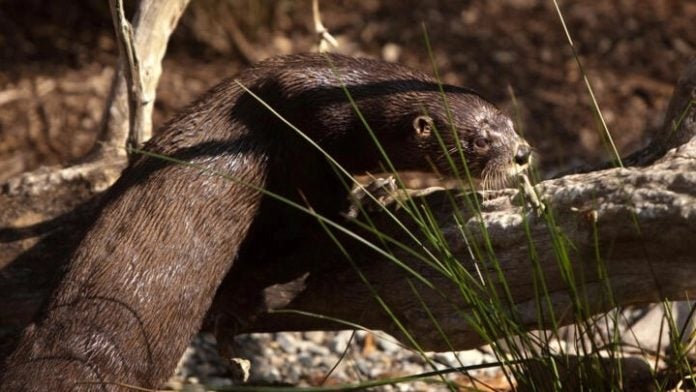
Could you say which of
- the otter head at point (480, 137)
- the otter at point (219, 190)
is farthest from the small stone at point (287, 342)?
the otter head at point (480, 137)

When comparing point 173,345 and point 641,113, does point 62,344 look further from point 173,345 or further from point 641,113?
point 641,113

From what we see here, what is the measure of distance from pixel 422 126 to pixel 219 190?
63cm

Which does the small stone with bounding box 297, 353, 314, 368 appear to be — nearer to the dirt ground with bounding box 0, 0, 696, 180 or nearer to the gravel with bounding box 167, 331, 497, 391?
the gravel with bounding box 167, 331, 497, 391

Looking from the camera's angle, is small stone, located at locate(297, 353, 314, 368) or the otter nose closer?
the otter nose

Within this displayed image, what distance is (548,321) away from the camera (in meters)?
3.02

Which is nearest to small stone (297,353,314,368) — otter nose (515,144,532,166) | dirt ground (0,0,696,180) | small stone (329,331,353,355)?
small stone (329,331,353,355)

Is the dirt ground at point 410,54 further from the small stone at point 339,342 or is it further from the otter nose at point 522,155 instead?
the otter nose at point 522,155

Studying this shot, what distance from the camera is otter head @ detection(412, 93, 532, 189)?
132 inches

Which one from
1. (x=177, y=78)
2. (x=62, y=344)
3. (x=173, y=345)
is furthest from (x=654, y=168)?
(x=177, y=78)

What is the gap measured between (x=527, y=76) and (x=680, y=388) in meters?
3.72

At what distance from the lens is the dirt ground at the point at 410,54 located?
603cm

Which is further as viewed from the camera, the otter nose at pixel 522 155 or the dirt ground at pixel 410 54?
the dirt ground at pixel 410 54

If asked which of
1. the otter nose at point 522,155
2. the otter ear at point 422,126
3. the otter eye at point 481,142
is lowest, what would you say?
the otter ear at point 422,126

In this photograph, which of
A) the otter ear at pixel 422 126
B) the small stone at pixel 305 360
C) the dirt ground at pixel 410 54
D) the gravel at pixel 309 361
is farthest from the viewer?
the dirt ground at pixel 410 54
